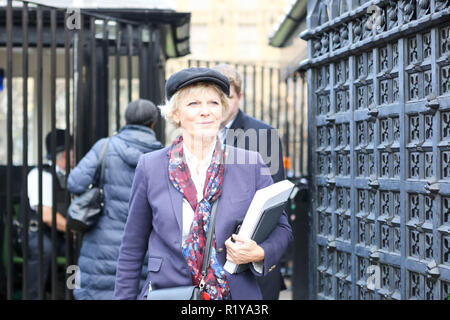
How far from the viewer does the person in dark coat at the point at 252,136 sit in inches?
175

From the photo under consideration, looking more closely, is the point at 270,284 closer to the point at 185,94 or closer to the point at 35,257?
the point at 185,94

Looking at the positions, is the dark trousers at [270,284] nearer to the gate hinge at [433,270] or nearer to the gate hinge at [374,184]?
the gate hinge at [374,184]

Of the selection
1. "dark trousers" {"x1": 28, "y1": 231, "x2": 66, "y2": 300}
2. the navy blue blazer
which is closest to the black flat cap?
the navy blue blazer

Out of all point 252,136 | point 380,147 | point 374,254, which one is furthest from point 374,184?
point 252,136

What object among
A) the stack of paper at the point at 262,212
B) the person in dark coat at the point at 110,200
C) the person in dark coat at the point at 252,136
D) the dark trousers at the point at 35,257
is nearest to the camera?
the stack of paper at the point at 262,212

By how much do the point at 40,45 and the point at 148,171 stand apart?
121 inches

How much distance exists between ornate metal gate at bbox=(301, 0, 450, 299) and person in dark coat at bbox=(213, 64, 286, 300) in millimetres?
389

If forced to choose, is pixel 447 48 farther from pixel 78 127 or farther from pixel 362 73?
pixel 78 127

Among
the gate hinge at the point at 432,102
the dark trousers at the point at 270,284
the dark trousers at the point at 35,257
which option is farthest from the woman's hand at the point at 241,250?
the dark trousers at the point at 35,257

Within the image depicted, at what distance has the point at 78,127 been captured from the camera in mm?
5945

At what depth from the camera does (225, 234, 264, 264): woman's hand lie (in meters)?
2.71

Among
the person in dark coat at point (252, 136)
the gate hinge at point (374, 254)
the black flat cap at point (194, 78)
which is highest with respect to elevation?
the black flat cap at point (194, 78)

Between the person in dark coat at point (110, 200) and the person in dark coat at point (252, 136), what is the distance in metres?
0.73
